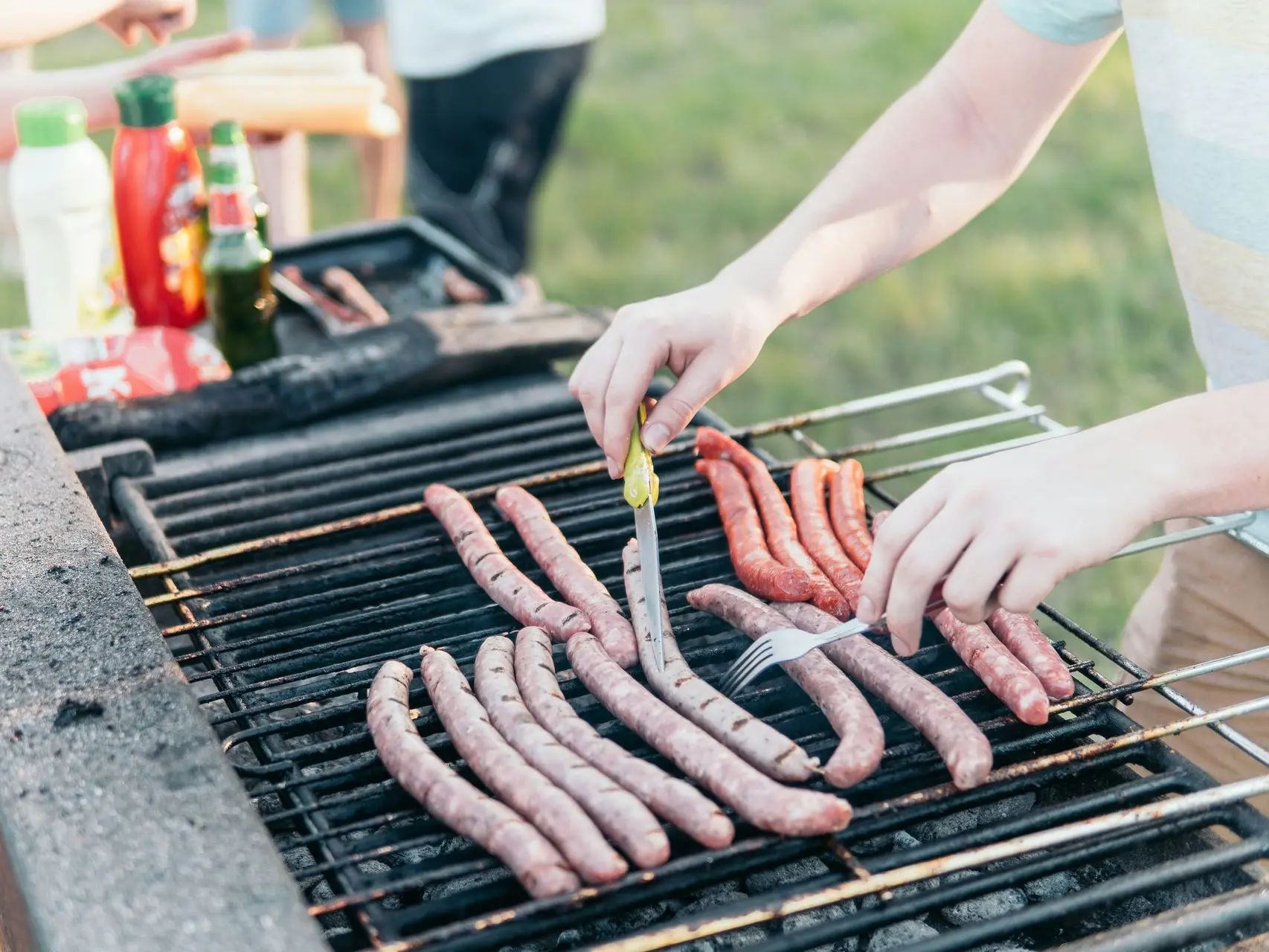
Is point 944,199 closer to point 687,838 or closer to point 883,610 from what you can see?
point 883,610

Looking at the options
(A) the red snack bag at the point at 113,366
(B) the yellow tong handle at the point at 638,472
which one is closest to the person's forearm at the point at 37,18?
(A) the red snack bag at the point at 113,366

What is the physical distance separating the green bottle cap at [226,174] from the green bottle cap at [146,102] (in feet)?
1.01

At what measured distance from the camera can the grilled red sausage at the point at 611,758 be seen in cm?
180

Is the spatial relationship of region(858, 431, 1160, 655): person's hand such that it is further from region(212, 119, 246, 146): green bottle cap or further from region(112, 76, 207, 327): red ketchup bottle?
region(112, 76, 207, 327): red ketchup bottle

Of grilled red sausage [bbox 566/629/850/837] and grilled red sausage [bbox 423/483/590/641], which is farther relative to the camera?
grilled red sausage [bbox 423/483/590/641]

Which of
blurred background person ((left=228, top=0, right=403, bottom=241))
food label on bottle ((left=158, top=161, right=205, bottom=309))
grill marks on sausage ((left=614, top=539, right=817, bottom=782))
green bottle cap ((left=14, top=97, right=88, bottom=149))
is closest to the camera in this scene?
grill marks on sausage ((left=614, top=539, right=817, bottom=782))

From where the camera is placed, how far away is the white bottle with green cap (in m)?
3.20

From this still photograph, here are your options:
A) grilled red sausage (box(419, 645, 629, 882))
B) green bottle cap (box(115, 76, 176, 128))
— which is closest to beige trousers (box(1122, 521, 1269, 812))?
grilled red sausage (box(419, 645, 629, 882))

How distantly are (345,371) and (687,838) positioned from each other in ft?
5.68

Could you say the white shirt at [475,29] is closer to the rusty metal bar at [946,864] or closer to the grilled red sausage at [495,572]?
the grilled red sausage at [495,572]

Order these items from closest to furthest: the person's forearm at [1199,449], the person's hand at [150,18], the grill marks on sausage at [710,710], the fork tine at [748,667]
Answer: the person's forearm at [1199,449] < the grill marks on sausage at [710,710] < the fork tine at [748,667] < the person's hand at [150,18]

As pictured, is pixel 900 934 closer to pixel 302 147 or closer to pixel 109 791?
pixel 109 791

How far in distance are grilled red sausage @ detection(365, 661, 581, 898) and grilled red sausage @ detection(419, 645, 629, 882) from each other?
0.02 m

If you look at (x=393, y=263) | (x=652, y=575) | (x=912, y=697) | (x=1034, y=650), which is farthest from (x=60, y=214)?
(x=1034, y=650)
